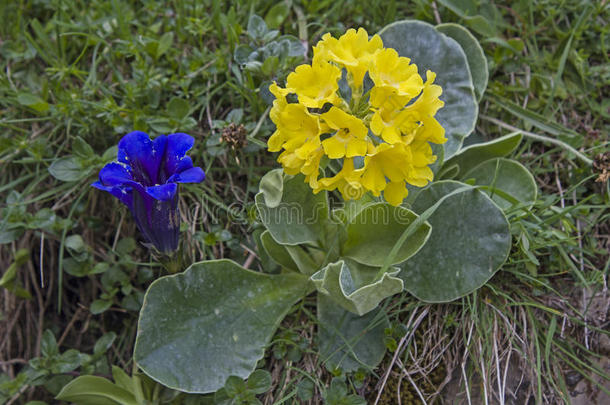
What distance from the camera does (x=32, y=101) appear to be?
6.00ft

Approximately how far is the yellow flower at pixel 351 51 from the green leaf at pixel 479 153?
485 millimetres

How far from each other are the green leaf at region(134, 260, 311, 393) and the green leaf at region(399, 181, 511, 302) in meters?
0.34

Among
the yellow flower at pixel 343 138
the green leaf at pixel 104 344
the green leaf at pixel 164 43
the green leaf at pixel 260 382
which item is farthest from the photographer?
the green leaf at pixel 164 43

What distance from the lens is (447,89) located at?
5.72ft

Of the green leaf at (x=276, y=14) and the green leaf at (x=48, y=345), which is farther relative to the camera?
the green leaf at (x=276, y=14)

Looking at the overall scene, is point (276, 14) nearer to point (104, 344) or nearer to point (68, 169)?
point (68, 169)

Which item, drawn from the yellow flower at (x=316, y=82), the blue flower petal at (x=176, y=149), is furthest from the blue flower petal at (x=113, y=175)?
the yellow flower at (x=316, y=82)

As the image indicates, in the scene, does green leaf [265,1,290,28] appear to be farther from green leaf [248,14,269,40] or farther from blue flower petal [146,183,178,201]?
blue flower petal [146,183,178,201]

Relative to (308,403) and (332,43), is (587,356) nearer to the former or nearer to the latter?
(308,403)

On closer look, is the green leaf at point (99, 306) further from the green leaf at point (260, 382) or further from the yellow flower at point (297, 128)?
the yellow flower at point (297, 128)

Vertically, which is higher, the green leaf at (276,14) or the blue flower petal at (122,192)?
the green leaf at (276,14)

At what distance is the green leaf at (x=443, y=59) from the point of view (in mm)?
1727

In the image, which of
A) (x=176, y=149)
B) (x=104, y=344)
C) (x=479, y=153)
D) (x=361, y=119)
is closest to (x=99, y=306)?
(x=104, y=344)

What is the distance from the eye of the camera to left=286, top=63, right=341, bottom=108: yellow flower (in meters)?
1.31
